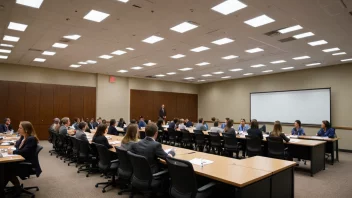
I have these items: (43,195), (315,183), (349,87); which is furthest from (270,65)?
(43,195)

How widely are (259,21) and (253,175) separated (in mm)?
4031

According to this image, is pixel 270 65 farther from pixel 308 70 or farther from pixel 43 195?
pixel 43 195

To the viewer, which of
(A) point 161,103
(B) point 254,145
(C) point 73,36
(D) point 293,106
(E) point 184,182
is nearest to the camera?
(E) point 184,182

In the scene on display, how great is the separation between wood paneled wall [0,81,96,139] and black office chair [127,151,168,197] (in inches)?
407

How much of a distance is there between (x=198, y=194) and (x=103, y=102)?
11861 mm

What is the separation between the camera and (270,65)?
1052 cm

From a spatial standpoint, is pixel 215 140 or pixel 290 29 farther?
pixel 215 140

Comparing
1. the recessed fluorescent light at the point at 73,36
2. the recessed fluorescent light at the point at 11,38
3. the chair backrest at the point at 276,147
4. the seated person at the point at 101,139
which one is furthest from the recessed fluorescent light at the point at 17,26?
the chair backrest at the point at 276,147

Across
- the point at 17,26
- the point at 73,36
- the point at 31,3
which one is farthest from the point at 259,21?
the point at 17,26

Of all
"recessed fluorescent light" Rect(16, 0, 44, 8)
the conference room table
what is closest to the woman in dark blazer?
"recessed fluorescent light" Rect(16, 0, 44, 8)

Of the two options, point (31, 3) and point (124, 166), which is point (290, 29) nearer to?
point (124, 166)

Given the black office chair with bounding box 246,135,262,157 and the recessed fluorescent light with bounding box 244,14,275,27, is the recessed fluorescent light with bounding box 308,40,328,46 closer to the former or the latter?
the recessed fluorescent light with bounding box 244,14,275,27

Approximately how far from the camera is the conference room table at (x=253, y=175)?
2514 mm

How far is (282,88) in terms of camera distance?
1248 cm
